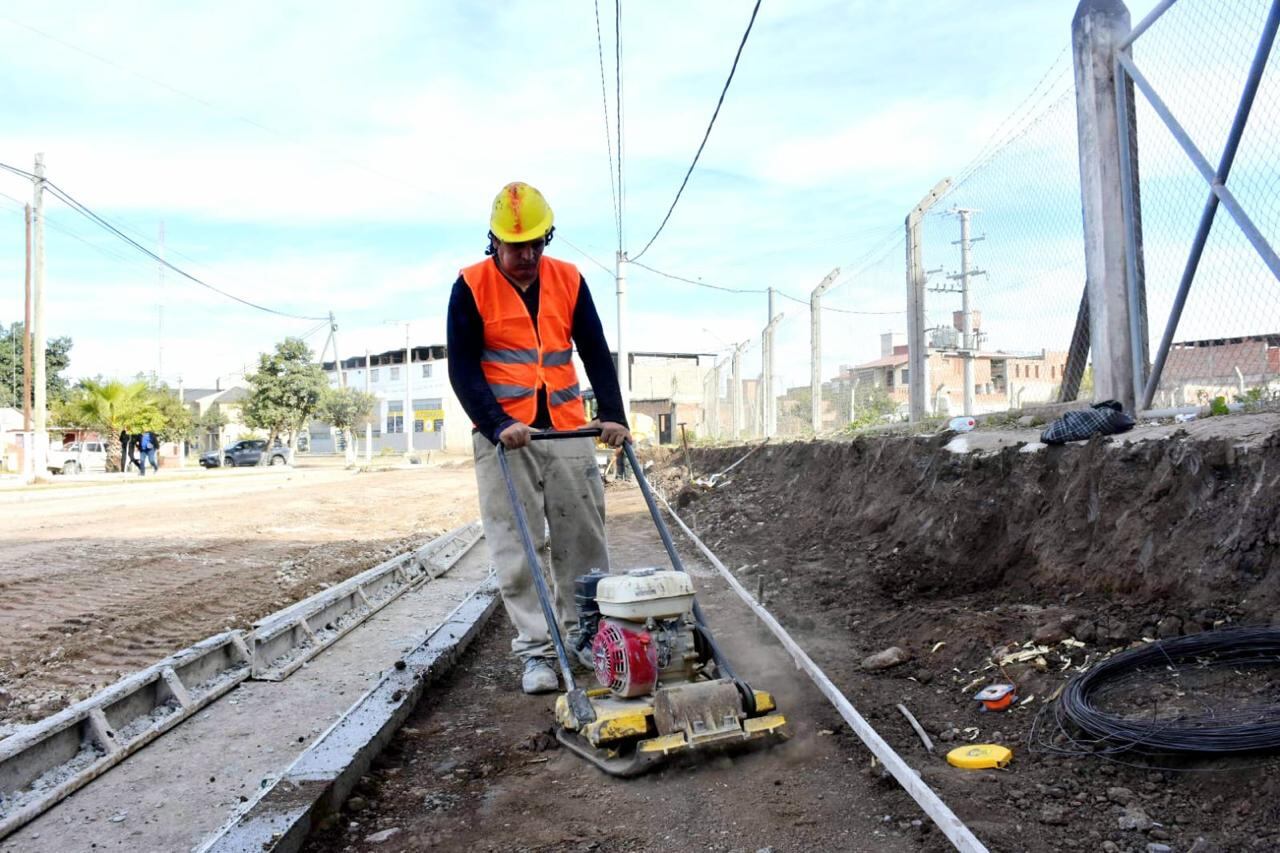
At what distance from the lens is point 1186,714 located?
2832mm

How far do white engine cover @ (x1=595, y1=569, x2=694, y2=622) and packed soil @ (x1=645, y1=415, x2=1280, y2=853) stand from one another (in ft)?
2.79

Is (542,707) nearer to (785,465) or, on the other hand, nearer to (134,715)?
(134,715)

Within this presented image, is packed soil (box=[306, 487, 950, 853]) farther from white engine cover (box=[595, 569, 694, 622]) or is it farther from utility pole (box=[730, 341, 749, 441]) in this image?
utility pole (box=[730, 341, 749, 441])

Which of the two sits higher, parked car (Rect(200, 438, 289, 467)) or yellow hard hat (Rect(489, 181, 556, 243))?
yellow hard hat (Rect(489, 181, 556, 243))

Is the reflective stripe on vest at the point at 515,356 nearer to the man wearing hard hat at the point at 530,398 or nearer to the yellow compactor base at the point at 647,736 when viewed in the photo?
the man wearing hard hat at the point at 530,398

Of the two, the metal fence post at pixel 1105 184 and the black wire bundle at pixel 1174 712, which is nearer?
the black wire bundle at pixel 1174 712

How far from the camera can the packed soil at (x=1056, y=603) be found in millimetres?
2525

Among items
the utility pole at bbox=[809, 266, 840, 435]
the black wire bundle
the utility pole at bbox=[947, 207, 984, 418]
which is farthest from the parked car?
the black wire bundle

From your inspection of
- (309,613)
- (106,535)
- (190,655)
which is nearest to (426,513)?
(106,535)

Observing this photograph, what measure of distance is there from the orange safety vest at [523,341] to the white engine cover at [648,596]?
1.16 m

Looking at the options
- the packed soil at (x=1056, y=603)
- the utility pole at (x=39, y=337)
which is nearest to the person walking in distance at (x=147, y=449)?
the utility pole at (x=39, y=337)

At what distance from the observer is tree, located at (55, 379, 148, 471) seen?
105 feet

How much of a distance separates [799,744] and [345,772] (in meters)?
1.52

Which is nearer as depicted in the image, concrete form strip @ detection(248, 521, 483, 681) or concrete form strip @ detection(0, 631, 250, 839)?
concrete form strip @ detection(0, 631, 250, 839)
